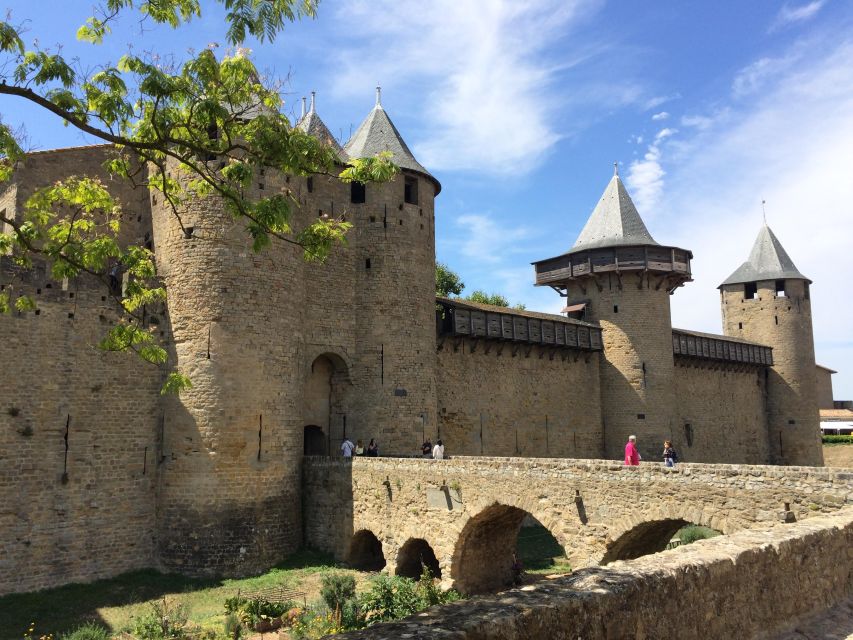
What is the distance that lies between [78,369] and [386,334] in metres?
7.86

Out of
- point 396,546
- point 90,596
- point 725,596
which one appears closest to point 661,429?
point 396,546

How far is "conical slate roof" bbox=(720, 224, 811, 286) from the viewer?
1356 inches

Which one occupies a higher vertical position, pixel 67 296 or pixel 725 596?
pixel 67 296

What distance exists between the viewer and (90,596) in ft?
46.9

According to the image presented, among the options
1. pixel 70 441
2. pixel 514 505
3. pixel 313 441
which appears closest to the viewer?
pixel 514 505

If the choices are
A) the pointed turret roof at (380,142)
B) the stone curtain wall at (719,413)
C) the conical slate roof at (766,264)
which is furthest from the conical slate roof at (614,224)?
the conical slate roof at (766,264)

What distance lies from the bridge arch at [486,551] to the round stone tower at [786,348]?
79.7 feet

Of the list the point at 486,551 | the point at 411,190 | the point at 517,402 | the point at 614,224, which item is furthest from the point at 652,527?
the point at 614,224

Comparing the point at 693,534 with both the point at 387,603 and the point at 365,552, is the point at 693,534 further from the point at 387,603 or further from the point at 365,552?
the point at 387,603

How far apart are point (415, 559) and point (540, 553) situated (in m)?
3.84

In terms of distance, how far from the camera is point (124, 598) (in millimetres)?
14266

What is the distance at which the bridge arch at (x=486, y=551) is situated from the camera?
47.4 ft

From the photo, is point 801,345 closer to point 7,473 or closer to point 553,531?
point 553,531

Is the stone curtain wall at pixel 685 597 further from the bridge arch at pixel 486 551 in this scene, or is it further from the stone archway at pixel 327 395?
the stone archway at pixel 327 395
